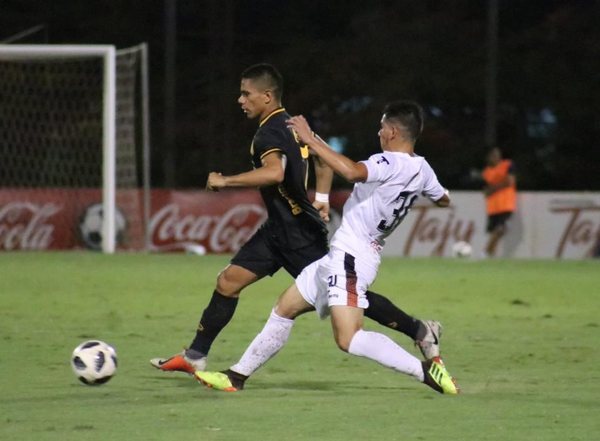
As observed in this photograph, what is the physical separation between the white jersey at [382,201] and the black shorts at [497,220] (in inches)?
568

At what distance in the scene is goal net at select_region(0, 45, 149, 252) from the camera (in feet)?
67.9

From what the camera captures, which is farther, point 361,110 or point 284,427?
point 361,110

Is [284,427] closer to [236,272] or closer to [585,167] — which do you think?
[236,272]

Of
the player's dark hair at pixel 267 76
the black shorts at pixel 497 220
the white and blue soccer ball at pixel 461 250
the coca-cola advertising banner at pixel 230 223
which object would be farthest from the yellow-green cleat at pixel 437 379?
the black shorts at pixel 497 220

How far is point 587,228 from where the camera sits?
24.2 m

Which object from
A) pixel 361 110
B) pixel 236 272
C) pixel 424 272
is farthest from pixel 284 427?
pixel 361 110

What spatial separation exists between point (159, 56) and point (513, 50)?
8.82m

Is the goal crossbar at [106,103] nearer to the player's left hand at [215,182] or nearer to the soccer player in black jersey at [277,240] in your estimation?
the soccer player in black jersey at [277,240]

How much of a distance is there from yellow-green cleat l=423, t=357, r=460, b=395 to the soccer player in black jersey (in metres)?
0.49

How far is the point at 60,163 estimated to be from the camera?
26984mm

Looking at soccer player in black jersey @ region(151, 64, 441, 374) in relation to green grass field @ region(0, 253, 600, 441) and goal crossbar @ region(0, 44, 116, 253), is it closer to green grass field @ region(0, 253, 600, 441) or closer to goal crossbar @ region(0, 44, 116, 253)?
green grass field @ region(0, 253, 600, 441)

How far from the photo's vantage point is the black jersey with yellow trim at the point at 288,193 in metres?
8.65

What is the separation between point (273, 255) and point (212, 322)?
1.84ft

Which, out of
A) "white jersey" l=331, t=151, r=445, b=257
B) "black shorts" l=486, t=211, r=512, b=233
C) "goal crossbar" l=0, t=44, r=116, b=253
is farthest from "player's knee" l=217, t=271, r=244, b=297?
"black shorts" l=486, t=211, r=512, b=233
